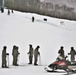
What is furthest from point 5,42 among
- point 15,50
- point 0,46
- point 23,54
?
point 15,50

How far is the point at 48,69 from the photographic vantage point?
16.1 m

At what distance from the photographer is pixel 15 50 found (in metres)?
19.8

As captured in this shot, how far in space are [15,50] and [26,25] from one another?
29468mm

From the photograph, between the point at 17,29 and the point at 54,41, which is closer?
the point at 54,41

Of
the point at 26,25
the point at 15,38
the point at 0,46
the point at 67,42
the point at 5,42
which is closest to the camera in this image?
the point at 0,46

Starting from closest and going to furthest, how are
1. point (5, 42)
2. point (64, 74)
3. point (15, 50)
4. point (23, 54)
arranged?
point (64, 74), point (15, 50), point (23, 54), point (5, 42)

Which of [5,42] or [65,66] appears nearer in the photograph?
[65,66]

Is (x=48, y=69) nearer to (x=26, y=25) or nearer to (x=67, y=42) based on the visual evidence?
(x=67, y=42)

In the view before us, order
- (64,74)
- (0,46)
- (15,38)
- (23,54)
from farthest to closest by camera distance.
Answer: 1. (15,38)
2. (0,46)
3. (23,54)
4. (64,74)

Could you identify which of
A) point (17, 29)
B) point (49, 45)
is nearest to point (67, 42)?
point (49, 45)

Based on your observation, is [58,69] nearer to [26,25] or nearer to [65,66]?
[65,66]

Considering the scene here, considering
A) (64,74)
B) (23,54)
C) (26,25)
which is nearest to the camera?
(64,74)

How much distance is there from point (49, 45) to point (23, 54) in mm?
7395

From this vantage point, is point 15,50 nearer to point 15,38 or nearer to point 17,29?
point 15,38
